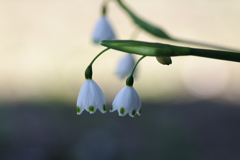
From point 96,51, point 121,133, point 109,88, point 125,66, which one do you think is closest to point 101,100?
A: point 125,66

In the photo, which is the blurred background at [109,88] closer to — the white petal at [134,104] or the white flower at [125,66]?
the white flower at [125,66]

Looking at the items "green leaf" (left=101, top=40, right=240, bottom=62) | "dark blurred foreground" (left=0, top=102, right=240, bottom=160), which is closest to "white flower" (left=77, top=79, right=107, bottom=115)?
"green leaf" (left=101, top=40, right=240, bottom=62)

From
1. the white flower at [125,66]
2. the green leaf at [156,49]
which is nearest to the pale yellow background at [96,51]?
the white flower at [125,66]

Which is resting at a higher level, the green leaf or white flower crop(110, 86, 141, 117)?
the green leaf

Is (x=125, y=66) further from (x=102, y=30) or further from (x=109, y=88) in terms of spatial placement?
(x=109, y=88)

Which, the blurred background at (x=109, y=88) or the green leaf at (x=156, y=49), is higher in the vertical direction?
the green leaf at (x=156, y=49)

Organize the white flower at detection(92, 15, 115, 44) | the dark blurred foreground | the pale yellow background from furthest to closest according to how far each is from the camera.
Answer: the pale yellow background < the dark blurred foreground < the white flower at detection(92, 15, 115, 44)

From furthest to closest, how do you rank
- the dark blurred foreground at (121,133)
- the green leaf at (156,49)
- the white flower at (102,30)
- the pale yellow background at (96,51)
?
the pale yellow background at (96,51) → the dark blurred foreground at (121,133) → the white flower at (102,30) → the green leaf at (156,49)

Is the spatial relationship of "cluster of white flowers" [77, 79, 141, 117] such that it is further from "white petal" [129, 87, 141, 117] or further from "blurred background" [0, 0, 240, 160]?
"blurred background" [0, 0, 240, 160]
